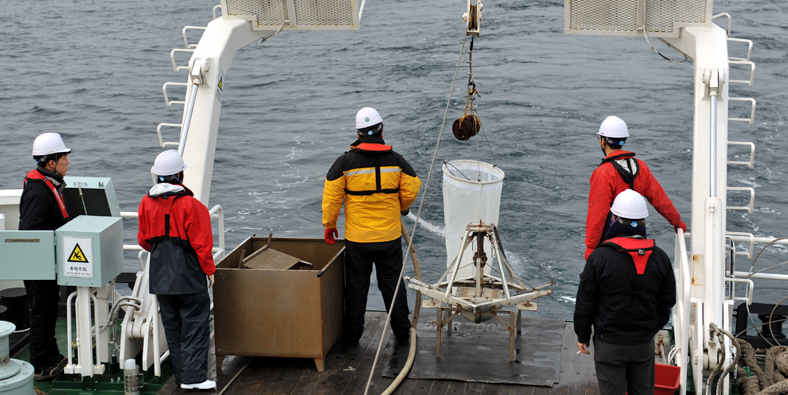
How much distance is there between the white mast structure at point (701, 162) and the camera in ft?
16.2

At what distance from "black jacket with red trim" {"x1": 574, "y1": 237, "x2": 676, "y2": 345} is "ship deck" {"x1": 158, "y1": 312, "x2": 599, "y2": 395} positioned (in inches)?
42.8

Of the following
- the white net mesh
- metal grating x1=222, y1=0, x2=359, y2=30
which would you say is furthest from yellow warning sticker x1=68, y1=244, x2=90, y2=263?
the white net mesh

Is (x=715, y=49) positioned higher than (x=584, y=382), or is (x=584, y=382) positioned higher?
(x=715, y=49)

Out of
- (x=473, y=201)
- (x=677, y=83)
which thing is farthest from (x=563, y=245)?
(x=677, y=83)

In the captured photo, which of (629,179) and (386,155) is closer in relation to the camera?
(629,179)

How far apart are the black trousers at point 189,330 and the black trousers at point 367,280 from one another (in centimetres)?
110

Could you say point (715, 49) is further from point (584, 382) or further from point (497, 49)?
point (497, 49)

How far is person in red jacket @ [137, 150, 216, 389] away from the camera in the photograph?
4.93 meters

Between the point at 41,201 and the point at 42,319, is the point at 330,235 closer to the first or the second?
the point at 41,201

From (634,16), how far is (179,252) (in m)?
4.01

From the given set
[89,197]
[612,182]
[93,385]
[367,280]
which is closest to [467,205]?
[367,280]

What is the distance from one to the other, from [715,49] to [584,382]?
106 inches

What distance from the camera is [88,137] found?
20.6 meters

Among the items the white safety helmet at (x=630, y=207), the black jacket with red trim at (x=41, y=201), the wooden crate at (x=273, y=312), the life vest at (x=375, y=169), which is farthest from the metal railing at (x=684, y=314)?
the black jacket with red trim at (x=41, y=201)
